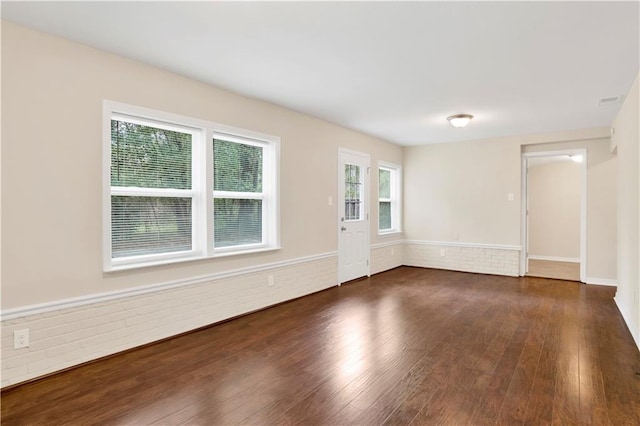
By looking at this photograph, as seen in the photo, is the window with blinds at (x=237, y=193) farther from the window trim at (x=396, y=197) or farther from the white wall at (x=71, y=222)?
the window trim at (x=396, y=197)

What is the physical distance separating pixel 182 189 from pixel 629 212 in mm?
4642

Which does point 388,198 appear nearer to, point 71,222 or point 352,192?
point 352,192

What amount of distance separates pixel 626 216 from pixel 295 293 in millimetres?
3960

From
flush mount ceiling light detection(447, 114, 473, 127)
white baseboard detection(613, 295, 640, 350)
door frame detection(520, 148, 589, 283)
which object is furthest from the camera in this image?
door frame detection(520, 148, 589, 283)

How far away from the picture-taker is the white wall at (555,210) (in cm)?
793

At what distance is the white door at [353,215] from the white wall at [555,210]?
477 cm

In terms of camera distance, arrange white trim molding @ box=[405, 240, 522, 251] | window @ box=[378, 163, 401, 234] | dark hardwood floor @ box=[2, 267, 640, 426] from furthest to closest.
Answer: window @ box=[378, 163, 401, 234] → white trim molding @ box=[405, 240, 522, 251] → dark hardwood floor @ box=[2, 267, 640, 426]

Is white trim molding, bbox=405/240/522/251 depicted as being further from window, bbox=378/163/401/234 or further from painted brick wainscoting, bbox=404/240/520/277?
window, bbox=378/163/401/234

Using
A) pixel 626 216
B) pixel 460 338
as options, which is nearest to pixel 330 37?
pixel 460 338

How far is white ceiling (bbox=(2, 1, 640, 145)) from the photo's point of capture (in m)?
2.29

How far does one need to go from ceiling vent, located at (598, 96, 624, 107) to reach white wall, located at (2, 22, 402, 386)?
4343 mm

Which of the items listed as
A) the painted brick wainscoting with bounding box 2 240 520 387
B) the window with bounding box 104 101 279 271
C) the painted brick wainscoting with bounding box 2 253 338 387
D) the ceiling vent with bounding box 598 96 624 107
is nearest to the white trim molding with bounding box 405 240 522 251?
the painted brick wainscoting with bounding box 2 240 520 387

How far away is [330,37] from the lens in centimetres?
263

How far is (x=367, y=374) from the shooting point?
8.64ft
